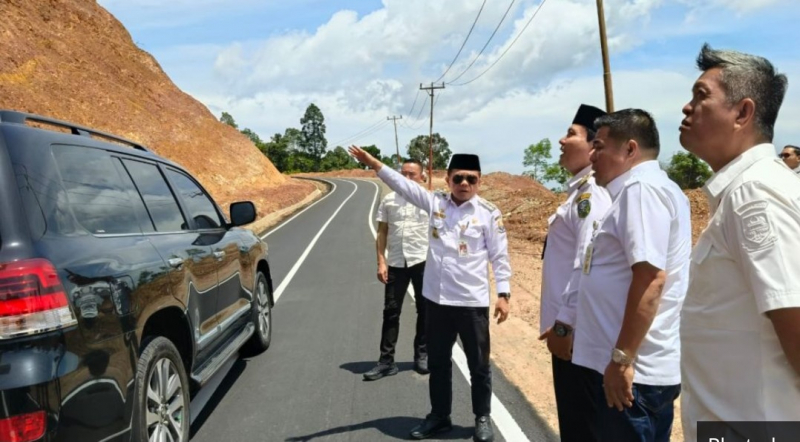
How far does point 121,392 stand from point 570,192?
2.47 metres

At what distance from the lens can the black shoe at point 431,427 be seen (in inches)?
155

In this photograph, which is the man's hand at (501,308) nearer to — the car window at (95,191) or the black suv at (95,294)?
the black suv at (95,294)

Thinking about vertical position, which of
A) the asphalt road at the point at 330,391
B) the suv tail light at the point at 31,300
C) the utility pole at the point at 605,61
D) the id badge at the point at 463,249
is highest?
the utility pole at the point at 605,61

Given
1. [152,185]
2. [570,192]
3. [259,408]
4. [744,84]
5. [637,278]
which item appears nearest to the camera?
[744,84]

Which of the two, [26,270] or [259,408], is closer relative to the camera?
[26,270]

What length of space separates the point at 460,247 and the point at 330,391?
71.2 inches

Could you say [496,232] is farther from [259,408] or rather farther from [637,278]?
[259,408]

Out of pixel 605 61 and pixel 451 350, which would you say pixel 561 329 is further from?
pixel 605 61

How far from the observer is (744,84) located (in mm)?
1782

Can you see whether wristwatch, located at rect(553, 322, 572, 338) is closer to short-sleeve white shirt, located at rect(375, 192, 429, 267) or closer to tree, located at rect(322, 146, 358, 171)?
short-sleeve white shirt, located at rect(375, 192, 429, 267)

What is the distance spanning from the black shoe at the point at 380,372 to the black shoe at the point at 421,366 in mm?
197

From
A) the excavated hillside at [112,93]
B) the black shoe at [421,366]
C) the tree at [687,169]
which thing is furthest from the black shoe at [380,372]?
the tree at [687,169]

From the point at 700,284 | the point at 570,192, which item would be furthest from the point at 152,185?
the point at 700,284

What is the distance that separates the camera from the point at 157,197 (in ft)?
12.7
